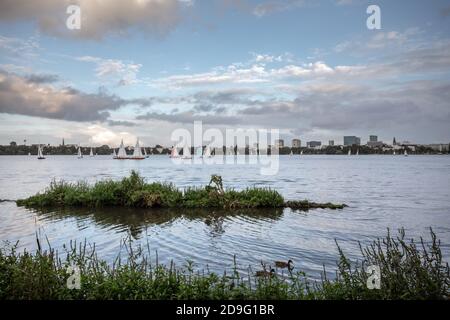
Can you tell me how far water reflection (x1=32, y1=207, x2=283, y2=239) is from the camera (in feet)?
73.1

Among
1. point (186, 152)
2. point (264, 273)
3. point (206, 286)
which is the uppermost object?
point (186, 152)

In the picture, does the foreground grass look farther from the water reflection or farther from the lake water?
the water reflection

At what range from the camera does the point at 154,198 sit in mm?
28250

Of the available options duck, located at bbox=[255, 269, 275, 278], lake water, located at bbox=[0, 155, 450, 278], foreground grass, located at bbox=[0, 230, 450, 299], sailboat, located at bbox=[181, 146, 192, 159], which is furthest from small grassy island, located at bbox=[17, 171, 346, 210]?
sailboat, located at bbox=[181, 146, 192, 159]

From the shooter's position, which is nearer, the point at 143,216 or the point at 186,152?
the point at 143,216

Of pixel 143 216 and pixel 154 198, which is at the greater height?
pixel 154 198

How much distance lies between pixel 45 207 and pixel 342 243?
74.5 feet

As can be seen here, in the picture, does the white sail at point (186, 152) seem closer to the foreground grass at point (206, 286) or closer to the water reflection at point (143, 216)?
the water reflection at point (143, 216)

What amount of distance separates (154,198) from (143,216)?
10.0 feet

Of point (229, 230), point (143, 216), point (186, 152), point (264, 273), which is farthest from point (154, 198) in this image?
point (186, 152)

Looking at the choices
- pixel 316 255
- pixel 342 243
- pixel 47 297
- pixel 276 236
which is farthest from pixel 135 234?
pixel 47 297

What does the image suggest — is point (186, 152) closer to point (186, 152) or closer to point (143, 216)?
point (186, 152)

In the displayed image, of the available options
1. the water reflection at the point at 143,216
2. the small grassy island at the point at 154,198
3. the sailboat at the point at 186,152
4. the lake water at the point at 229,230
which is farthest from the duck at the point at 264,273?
the sailboat at the point at 186,152
